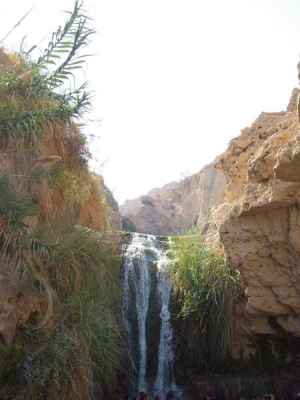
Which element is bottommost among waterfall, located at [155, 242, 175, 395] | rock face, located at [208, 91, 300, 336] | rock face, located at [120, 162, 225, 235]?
waterfall, located at [155, 242, 175, 395]

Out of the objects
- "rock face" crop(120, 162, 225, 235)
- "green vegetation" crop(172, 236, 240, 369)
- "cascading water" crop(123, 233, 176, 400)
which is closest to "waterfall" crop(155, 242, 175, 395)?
"cascading water" crop(123, 233, 176, 400)

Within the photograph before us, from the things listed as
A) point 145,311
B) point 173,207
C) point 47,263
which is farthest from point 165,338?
point 173,207

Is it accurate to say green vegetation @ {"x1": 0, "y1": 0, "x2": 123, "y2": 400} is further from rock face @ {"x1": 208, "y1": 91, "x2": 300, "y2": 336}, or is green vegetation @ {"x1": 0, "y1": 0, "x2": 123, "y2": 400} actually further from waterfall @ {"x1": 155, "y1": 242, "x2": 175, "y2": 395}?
rock face @ {"x1": 208, "y1": 91, "x2": 300, "y2": 336}

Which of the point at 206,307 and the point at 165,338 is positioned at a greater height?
the point at 206,307

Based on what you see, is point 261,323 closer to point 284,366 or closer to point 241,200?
point 284,366

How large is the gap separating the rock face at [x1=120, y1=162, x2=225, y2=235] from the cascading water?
15.1m

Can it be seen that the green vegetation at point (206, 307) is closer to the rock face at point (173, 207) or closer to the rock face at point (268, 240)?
the rock face at point (268, 240)

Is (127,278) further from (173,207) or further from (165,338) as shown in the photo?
(173,207)

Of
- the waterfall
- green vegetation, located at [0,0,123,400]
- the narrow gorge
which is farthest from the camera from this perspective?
the waterfall

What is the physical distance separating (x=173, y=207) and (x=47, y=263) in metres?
26.8

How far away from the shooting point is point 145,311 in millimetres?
11859

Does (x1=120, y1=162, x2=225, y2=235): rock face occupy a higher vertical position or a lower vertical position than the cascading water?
higher

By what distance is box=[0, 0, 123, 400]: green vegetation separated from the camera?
5.29m

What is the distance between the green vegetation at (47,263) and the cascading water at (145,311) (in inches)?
54.6
